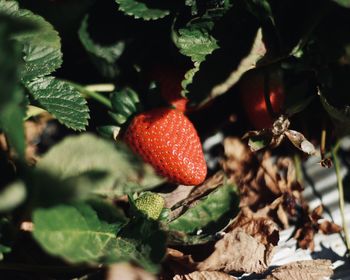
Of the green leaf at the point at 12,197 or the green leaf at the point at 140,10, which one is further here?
the green leaf at the point at 140,10

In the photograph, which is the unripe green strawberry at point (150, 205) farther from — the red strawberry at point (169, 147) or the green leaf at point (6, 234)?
the green leaf at point (6, 234)

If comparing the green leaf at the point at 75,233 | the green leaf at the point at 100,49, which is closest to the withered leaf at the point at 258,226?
the green leaf at the point at 75,233

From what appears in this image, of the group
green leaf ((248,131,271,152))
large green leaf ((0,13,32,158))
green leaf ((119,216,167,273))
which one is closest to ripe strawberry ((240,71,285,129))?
green leaf ((248,131,271,152))

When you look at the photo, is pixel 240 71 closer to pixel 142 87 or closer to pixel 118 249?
pixel 142 87

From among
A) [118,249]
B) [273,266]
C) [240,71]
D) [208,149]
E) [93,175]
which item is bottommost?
[273,266]

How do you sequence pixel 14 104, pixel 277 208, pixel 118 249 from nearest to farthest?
1. pixel 14 104
2. pixel 118 249
3. pixel 277 208

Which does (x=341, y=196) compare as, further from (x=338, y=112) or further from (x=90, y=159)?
(x=90, y=159)

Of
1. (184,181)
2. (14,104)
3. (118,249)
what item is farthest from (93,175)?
(184,181)

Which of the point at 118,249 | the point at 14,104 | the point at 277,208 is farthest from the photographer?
the point at 277,208

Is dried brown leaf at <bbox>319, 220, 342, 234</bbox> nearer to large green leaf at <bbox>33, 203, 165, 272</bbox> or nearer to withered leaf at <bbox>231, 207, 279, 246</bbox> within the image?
withered leaf at <bbox>231, 207, 279, 246</bbox>
